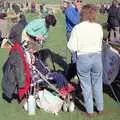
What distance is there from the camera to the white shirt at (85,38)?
7.52 meters

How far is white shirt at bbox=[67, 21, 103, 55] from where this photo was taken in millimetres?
7523

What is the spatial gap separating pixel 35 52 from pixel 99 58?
71.4 inches

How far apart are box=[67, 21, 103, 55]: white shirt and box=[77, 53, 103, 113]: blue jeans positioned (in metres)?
0.11

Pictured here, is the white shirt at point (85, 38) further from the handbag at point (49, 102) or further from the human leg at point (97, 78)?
the handbag at point (49, 102)

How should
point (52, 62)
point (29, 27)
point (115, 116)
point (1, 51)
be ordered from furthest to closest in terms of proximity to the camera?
point (1, 51)
point (52, 62)
point (29, 27)
point (115, 116)

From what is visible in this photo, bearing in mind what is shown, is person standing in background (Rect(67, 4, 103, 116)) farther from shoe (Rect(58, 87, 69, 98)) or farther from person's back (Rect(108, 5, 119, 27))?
person's back (Rect(108, 5, 119, 27))

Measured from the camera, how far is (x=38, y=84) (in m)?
8.61

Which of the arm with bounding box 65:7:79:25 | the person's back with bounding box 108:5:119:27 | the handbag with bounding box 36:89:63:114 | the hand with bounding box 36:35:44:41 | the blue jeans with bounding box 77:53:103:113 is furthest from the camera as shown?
the person's back with bounding box 108:5:119:27

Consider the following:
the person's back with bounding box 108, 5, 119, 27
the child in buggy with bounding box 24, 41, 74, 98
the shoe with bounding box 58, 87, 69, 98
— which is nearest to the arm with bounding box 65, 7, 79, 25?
the child in buggy with bounding box 24, 41, 74, 98

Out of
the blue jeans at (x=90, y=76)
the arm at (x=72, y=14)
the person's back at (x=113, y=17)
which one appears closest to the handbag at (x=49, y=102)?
the blue jeans at (x=90, y=76)

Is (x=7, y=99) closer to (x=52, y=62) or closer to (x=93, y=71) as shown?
(x=93, y=71)

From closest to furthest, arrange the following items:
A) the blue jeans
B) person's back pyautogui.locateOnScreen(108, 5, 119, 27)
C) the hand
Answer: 1. the blue jeans
2. the hand
3. person's back pyautogui.locateOnScreen(108, 5, 119, 27)

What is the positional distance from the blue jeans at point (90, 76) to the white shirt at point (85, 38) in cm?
11

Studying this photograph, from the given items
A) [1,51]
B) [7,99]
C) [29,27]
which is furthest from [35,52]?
[1,51]
